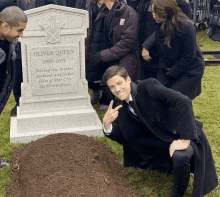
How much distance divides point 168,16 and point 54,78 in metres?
2.13

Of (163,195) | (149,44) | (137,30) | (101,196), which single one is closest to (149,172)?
(163,195)

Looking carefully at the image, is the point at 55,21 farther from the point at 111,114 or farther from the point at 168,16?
the point at 111,114

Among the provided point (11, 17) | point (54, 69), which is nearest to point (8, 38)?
point (11, 17)

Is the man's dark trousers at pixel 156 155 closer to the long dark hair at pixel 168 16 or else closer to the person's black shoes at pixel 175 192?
the person's black shoes at pixel 175 192

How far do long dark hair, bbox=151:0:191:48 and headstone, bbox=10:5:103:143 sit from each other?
53.6 inches

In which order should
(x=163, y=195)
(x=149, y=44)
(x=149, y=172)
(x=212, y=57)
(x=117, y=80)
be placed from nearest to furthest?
(x=117, y=80) < (x=163, y=195) < (x=149, y=172) < (x=149, y=44) < (x=212, y=57)

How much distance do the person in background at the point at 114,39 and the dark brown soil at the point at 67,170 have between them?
1.72 metres

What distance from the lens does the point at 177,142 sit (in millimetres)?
3844

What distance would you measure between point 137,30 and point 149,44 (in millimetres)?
472

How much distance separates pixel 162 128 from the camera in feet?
13.6

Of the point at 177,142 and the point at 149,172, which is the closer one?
the point at 177,142

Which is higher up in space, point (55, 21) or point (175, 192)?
point (55, 21)

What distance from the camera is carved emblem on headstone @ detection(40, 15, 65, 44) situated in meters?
5.73

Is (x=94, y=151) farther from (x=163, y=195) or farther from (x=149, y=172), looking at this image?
(x=163, y=195)
